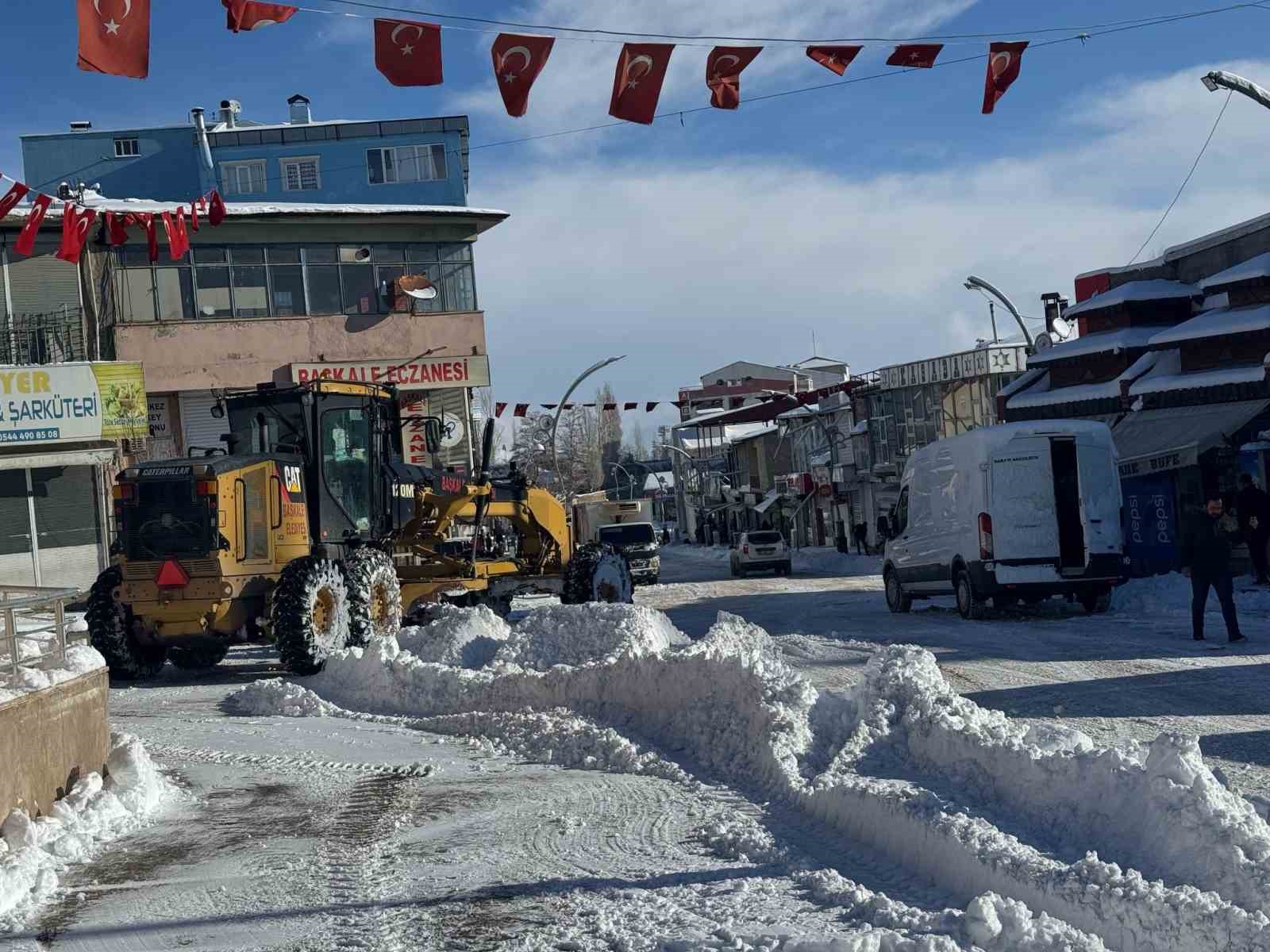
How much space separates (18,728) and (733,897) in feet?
13.8

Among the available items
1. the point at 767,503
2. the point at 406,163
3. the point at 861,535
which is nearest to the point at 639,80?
the point at 406,163

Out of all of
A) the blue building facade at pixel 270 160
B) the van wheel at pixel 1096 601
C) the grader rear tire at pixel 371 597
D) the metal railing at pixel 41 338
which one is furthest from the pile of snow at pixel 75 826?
the blue building facade at pixel 270 160

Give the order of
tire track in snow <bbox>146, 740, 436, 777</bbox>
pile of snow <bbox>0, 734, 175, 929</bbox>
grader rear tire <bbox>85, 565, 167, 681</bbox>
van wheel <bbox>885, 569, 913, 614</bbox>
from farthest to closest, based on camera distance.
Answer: van wheel <bbox>885, 569, 913, 614</bbox> → grader rear tire <bbox>85, 565, 167, 681</bbox> → tire track in snow <bbox>146, 740, 436, 777</bbox> → pile of snow <bbox>0, 734, 175, 929</bbox>

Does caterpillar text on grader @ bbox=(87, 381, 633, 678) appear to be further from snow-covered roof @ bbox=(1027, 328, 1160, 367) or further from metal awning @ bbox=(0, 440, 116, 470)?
snow-covered roof @ bbox=(1027, 328, 1160, 367)

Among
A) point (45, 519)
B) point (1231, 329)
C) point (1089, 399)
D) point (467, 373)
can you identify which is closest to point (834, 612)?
point (1231, 329)

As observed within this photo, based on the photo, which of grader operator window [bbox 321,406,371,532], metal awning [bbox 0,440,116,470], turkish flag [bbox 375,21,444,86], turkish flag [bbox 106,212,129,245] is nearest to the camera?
turkish flag [bbox 375,21,444,86]

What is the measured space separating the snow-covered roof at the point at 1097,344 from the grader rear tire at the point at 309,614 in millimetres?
21128

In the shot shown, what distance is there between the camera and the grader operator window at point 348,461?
57.1 ft

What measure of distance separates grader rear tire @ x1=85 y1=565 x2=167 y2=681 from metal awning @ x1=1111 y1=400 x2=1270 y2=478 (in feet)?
49.9

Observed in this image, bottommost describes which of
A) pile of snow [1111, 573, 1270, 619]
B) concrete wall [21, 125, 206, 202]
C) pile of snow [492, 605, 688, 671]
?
pile of snow [1111, 573, 1270, 619]

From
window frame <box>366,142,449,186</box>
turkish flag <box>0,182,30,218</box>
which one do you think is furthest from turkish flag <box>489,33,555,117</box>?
window frame <box>366,142,449,186</box>

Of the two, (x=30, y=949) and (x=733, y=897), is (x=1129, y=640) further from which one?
(x=30, y=949)

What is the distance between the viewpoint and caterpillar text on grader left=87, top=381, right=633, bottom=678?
15531 millimetres

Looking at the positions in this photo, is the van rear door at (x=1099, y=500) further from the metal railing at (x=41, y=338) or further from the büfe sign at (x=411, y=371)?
→ the metal railing at (x=41, y=338)
